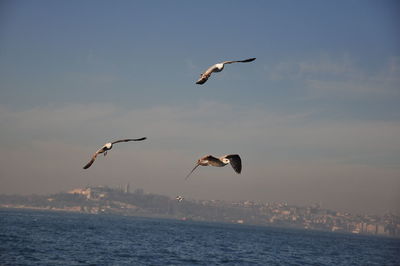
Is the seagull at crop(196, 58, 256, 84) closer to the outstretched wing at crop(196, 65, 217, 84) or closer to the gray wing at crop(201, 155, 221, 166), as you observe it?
the outstretched wing at crop(196, 65, 217, 84)

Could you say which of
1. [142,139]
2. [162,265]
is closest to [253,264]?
[162,265]

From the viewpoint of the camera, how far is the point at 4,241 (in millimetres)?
71312

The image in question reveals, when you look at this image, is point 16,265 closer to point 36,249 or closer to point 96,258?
point 96,258

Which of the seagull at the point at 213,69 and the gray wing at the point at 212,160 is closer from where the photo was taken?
the gray wing at the point at 212,160

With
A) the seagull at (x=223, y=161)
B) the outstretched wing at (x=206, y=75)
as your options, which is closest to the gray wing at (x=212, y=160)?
the seagull at (x=223, y=161)

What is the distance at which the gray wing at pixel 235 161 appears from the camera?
48.1 feet

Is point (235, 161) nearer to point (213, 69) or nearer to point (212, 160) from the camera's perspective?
point (212, 160)

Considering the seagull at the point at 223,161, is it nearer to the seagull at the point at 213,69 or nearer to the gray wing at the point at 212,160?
the gray wing at the point at 212,160

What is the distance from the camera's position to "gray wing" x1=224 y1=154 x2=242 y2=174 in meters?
14.7

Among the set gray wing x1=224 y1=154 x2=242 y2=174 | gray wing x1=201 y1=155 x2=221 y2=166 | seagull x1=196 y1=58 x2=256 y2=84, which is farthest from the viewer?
seagull x1=196 y1=58 x2=256 y2=84

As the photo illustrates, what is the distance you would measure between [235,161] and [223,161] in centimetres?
83

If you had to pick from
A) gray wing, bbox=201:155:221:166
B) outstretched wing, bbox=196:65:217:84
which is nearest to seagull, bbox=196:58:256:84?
outstretched wing, bbox=196:65:217:84

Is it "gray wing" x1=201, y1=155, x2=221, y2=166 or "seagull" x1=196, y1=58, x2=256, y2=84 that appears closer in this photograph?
"gray wing" x1=201, y1=155, x2=221, y2=166

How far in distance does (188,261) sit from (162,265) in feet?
20.1
